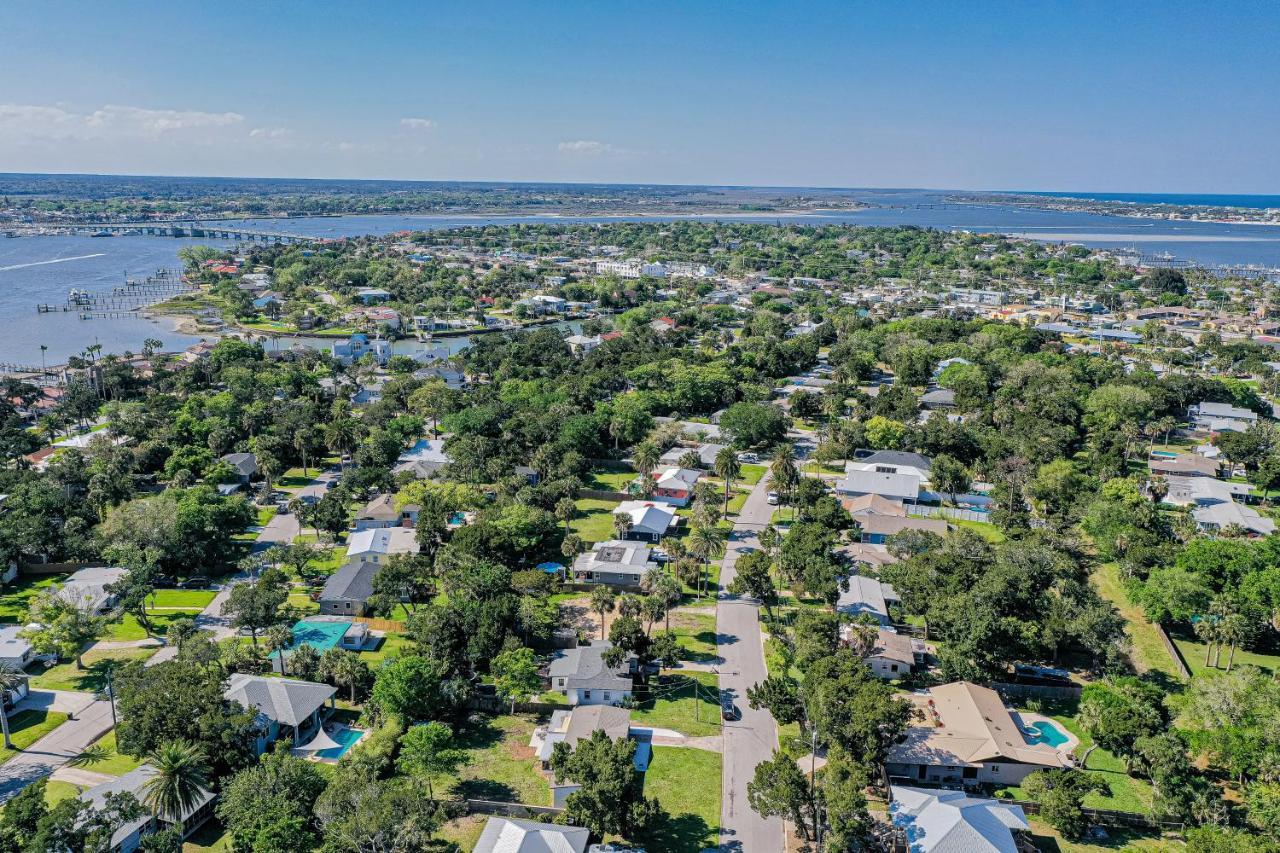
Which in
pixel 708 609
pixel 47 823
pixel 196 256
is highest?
pixel 196 256

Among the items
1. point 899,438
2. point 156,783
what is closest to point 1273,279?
point 899,438

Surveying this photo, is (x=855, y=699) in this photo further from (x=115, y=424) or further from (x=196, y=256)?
(x=196, y=256)

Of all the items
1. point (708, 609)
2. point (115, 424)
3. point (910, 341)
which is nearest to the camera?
point (708, 609)

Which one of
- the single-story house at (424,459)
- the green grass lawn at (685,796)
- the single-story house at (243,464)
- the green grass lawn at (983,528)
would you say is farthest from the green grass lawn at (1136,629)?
the single-story house at (243,464)

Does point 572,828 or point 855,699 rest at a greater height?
point 855,699

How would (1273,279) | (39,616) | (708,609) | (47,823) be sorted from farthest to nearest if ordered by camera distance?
(1273,279)
(708,609)
(39,616)
(47,823)
